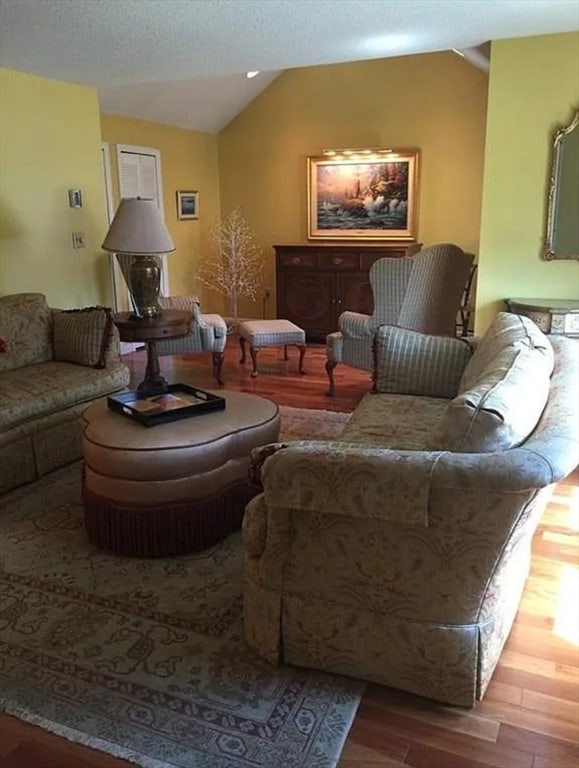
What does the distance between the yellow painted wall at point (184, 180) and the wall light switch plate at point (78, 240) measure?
1.15m

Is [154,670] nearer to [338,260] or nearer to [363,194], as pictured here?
[338,260]

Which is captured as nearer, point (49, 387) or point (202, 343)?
point (49, 387)

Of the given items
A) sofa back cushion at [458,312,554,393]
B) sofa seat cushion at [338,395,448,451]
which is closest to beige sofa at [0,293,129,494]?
sofa seat cushion at [338,395,448,451]

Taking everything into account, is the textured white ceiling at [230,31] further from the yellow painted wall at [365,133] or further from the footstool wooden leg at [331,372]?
the yellow painted wall at [365,133]

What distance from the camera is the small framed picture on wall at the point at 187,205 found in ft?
23.3

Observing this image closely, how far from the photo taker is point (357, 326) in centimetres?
483

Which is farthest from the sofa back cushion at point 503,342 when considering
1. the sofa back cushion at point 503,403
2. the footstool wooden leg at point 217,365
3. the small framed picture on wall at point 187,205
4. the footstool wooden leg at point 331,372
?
the small framed picture on wall at point 187,205

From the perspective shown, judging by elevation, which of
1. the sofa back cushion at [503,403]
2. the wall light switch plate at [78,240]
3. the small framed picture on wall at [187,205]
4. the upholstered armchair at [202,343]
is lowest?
the upholstered armchair at [202,343]

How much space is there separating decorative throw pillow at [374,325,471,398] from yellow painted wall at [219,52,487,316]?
12.5 ft

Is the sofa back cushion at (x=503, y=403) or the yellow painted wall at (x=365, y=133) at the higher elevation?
the yellow painted wall at (x=365, y=133)

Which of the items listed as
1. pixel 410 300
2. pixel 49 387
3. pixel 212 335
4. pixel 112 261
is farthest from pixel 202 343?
pixel 49 387

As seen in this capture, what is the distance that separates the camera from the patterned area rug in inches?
69.6

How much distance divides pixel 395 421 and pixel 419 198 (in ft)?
14.9

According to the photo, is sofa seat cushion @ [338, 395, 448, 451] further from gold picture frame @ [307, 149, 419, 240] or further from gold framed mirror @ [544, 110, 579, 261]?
gold picture frame @ [307, 149, 419, 240]
